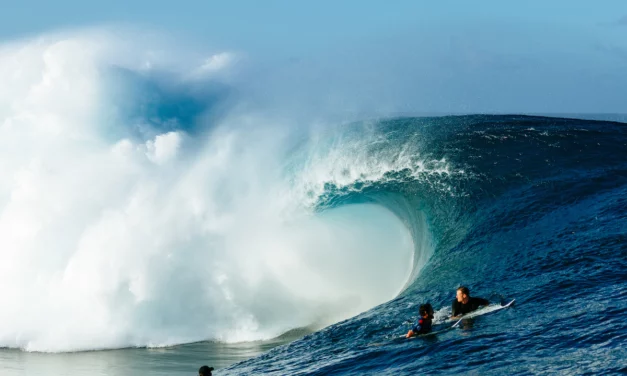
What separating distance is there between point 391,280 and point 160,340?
7118 millimetres

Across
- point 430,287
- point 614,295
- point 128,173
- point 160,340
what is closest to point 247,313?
point 160,340

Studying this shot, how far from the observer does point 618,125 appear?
91.8 ft

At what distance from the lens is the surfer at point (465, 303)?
11742 mm

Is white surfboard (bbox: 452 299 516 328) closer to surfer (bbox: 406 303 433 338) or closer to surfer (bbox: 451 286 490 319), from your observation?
surfer (bbox: 451 286 490 319)

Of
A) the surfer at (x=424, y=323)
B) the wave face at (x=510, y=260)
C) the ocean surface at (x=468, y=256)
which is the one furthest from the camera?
the surfer at (x=424, y=323)

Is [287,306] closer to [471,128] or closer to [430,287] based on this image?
[430,287]

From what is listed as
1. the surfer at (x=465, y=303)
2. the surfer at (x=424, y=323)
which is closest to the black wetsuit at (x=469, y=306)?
the surfer at (x=465, y=303)

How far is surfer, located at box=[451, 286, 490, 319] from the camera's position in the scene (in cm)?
1174

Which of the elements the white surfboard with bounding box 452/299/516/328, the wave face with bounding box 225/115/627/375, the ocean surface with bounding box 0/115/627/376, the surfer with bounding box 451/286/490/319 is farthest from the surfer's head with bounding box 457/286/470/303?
the wave face with bounding box 225/115/627/375

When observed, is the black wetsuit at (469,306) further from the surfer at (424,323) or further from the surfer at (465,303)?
the surfer at (424,323)

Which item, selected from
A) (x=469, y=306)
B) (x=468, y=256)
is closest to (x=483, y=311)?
(x=469, y=306)

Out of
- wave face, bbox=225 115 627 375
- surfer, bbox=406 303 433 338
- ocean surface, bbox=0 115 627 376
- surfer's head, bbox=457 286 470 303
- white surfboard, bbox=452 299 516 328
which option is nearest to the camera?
wave face, bbox=225 115 627 375

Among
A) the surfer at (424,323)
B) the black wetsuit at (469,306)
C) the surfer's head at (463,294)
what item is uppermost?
the surfer's head at (463,294)

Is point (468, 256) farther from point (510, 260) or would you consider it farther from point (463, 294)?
point (463, 294)
